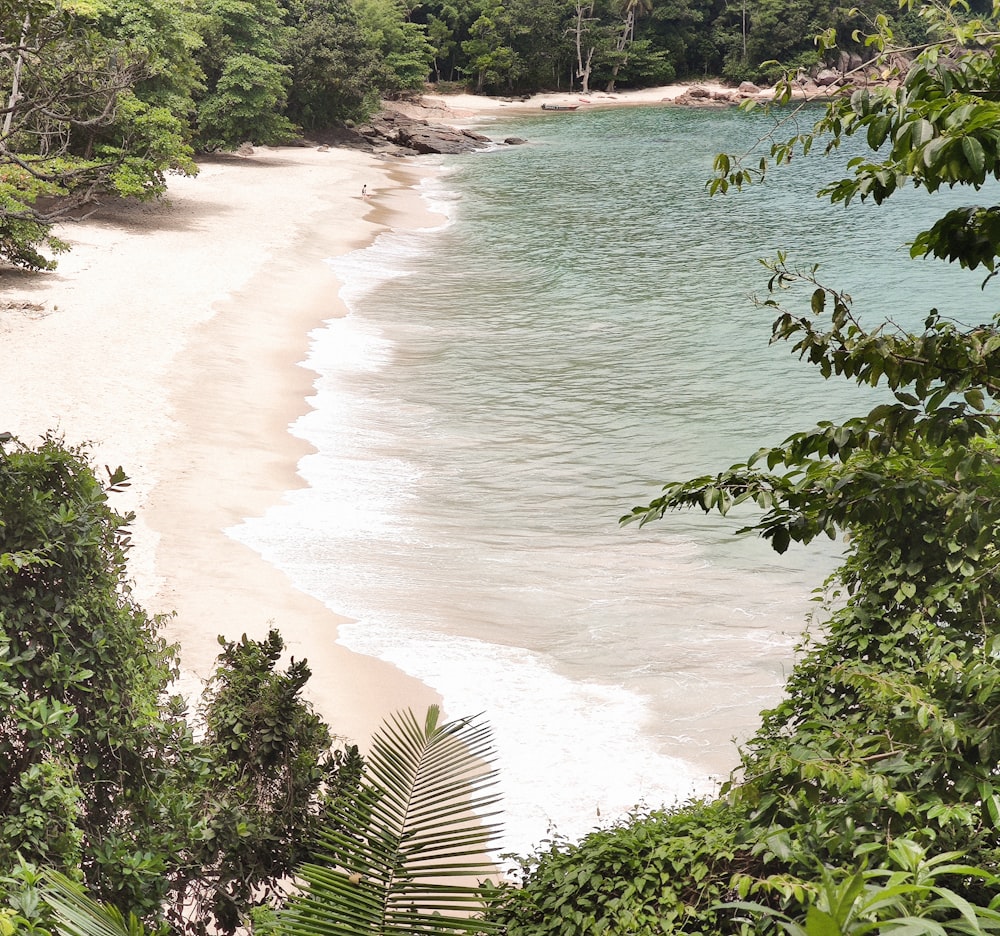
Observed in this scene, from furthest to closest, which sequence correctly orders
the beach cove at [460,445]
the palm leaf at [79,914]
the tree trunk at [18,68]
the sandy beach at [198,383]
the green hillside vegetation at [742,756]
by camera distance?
the sandy beach at [198,383], the beach cove at [460,445], the tree trunk at [18,68], the palm leaf at [79,914], the green hillside vegetation at [742,756]

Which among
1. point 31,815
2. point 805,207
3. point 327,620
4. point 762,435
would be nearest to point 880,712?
point 31,815

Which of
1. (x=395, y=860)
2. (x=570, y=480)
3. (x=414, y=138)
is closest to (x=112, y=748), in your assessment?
(x=395, y=860)

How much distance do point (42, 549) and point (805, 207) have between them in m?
33.8

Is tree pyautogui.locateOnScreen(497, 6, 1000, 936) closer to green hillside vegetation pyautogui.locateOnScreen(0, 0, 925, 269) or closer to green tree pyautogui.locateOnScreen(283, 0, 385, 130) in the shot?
green hillside vegetation pyautogui.locateOnScreen(0, 0, 925, 269)

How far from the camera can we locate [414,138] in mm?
48719

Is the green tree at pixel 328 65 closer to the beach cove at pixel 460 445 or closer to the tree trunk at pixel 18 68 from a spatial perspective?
the beach cove at pixel 460 445

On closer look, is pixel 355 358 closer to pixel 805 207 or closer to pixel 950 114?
pixel 950 114

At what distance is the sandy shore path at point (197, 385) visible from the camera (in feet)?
28.0

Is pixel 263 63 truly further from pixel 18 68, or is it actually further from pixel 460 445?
pixel 18 68

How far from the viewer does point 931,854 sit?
3.36 meters

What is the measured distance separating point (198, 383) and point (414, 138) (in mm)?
37297

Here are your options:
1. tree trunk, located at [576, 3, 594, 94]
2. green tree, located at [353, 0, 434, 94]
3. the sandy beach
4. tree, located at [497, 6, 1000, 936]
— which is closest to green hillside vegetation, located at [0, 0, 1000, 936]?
tree, located at [497, 6, 1000, 936]

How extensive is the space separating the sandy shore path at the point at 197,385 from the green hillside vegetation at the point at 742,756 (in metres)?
2.98

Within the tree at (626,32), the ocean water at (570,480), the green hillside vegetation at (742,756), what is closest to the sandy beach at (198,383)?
the ocean water at (570,480)
